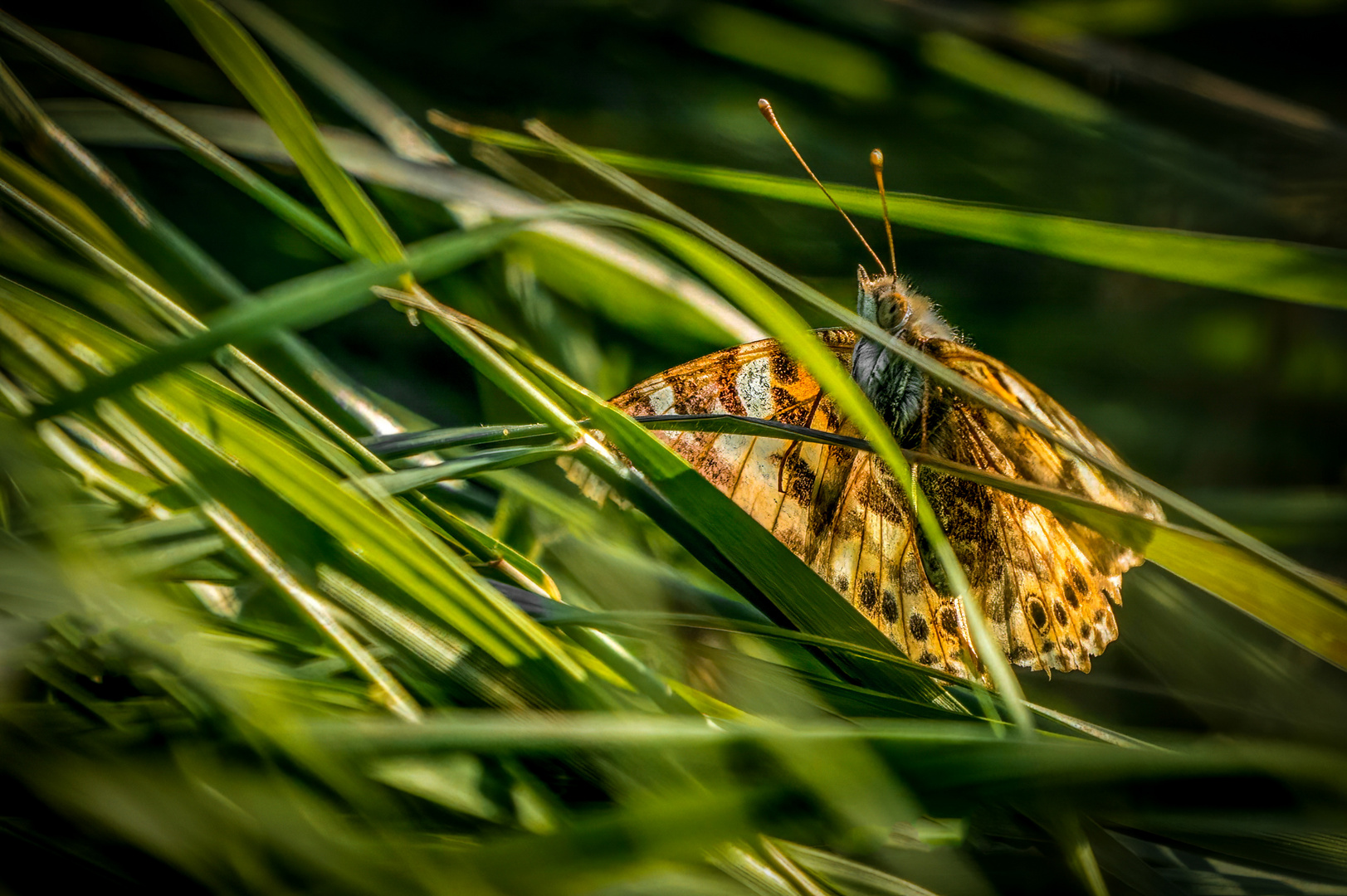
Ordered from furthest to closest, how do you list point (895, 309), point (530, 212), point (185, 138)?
point (530, 212), point (895, 309), point (185, 138)

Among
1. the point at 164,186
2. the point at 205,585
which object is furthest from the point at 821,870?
the point at 164,186

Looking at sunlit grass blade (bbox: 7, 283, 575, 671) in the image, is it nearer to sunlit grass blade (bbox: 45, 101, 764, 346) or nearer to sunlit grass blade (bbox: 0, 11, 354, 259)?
sunlit grass blade (bbox: 0, 11, 354, 259)

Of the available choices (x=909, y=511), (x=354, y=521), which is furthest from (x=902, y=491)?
(x=354, y=521)

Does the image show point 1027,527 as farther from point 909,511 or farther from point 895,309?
point 895,309

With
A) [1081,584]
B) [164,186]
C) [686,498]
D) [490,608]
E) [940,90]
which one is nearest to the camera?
[490,608]

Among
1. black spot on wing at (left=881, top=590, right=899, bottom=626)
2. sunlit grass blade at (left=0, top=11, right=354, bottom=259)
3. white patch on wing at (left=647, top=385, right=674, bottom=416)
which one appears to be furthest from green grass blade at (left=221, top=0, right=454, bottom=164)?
black spot on wing at (left=881, top=590, right=899, bottom=626)

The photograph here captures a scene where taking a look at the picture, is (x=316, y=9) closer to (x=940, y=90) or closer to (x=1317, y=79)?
(x=940, y=90)
